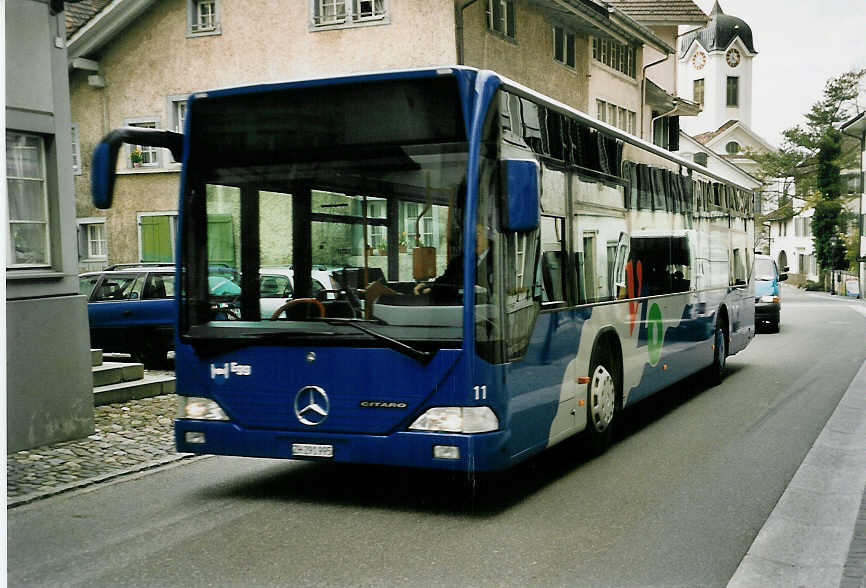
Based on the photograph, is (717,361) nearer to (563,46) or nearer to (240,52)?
(240,52)

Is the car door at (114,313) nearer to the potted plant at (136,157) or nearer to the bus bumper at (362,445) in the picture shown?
the bus bumper at (362,445)

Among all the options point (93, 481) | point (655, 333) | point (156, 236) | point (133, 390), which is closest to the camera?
point (93, 481)

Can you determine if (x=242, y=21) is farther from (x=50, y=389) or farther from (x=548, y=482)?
(x=548, y=482)

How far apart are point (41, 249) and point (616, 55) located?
1084 inches

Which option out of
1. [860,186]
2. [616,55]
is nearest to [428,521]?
[616,55]

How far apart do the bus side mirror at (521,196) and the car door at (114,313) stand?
11364mm

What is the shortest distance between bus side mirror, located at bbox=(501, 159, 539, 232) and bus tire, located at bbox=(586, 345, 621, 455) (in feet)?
8.20

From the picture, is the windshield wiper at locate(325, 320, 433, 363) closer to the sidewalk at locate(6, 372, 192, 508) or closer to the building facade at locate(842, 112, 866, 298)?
A: the sidewalk at locate(6, 372, 192, 508)

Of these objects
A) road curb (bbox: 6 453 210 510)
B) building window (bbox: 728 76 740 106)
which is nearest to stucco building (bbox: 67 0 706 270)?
road curb (bbox: 6 453 210 510)

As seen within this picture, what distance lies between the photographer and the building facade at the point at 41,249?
31.0 feet

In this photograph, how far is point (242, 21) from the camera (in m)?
25.7

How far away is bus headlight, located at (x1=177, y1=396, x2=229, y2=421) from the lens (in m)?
7.07

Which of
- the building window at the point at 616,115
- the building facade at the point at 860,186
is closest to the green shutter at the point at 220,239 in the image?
the building window at the point at 616,115

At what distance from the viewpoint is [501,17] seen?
81.2 feet
